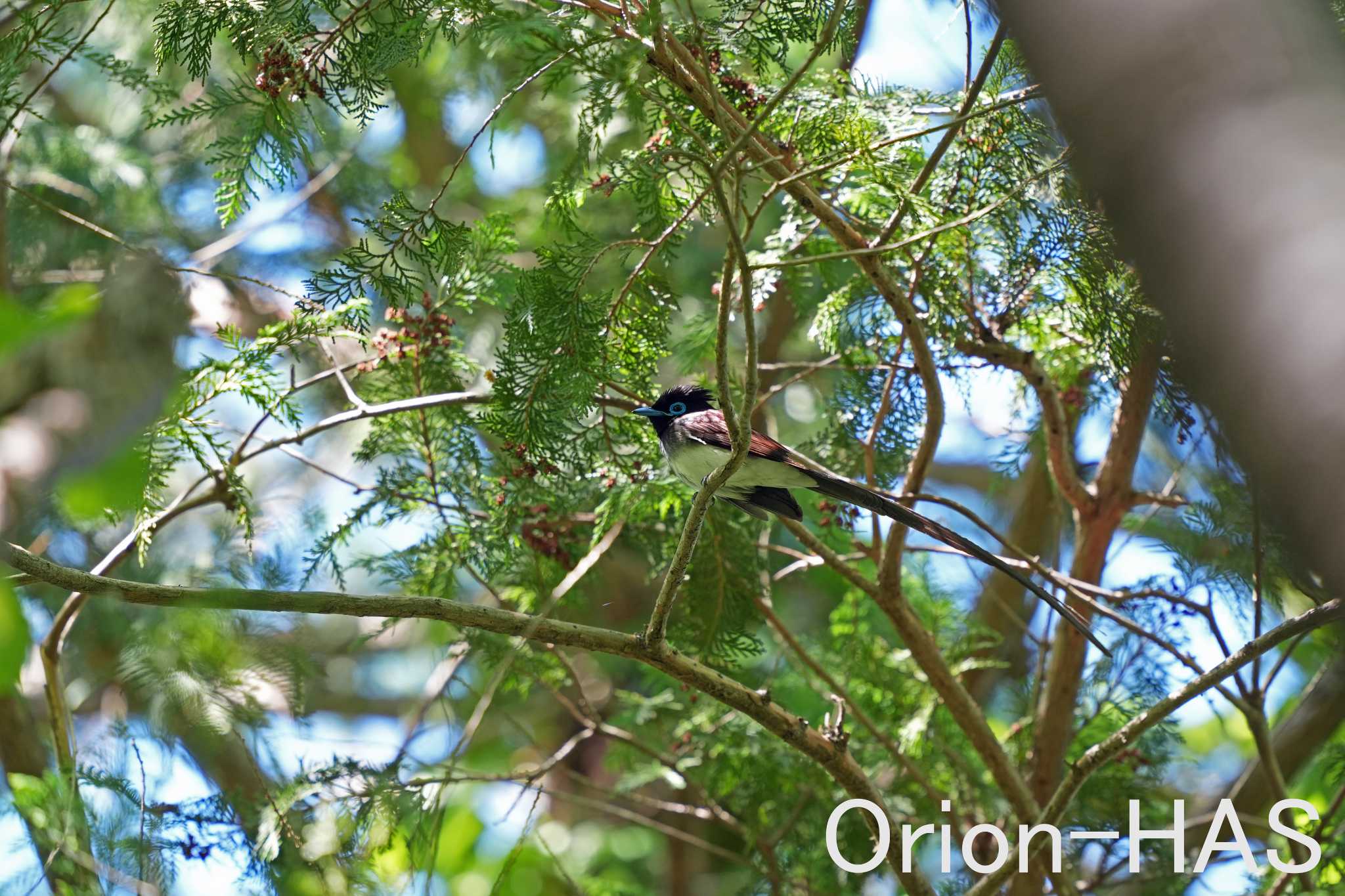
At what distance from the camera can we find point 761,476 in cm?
349

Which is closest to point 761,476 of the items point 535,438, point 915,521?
point 915,521

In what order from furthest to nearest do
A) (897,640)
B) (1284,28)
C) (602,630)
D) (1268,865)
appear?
1. (897,640)
2. (1268,865)
3. (602,630)
4. (1284,28)

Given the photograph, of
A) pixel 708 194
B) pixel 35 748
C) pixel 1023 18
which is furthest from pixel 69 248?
pixel 1023 18

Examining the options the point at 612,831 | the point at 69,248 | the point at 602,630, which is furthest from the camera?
the point at 612,831

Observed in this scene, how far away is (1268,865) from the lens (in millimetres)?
3951

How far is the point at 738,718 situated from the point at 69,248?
4.04 metres

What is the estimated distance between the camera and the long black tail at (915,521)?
10.4ft

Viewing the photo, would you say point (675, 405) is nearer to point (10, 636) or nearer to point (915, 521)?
point (915, 521)

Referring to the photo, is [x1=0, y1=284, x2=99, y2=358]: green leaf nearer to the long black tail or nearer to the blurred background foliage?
the blurred background foliage

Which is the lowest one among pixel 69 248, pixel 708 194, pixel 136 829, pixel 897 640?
pixel 136 829

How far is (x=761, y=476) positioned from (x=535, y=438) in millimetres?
924

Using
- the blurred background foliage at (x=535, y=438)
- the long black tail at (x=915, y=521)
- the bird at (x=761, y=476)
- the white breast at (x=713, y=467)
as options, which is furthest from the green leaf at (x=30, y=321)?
the long black tail at (x=915, y=521)

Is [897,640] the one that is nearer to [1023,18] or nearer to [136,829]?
[136,829]

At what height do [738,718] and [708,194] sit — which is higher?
[708,194]
